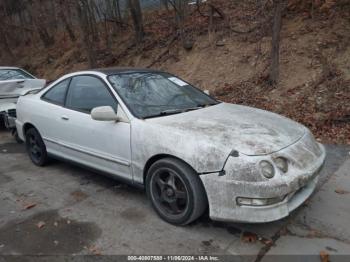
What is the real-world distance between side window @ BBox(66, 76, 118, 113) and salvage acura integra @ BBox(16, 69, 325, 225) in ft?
0.04

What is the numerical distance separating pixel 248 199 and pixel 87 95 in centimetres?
244

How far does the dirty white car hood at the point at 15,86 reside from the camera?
25.2ft

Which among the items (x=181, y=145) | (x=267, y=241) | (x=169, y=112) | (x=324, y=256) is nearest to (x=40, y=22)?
(x=169, y=112)

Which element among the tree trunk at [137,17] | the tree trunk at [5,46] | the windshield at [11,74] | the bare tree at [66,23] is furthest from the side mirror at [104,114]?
the tree trunk at [5,46]

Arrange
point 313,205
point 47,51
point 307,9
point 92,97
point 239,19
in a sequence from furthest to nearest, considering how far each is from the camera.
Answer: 1. point 47,51
2. point 239,19
3. point 307,9
4. point 92,97
5. point 313,205

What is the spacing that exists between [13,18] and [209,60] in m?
12.9

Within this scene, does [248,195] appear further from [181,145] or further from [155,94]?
[155,94]

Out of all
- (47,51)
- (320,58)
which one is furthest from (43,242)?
(47,51)

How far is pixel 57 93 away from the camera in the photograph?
5.04 m

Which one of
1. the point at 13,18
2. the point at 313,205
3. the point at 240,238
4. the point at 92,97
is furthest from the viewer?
the point at 13,18

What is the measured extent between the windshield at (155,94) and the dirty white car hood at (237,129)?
0.22 m

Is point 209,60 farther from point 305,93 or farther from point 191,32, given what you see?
point 305,93

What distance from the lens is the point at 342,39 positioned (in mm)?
7879

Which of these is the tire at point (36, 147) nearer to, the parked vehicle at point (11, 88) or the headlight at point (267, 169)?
the parked vehicle at point (11, 88)
